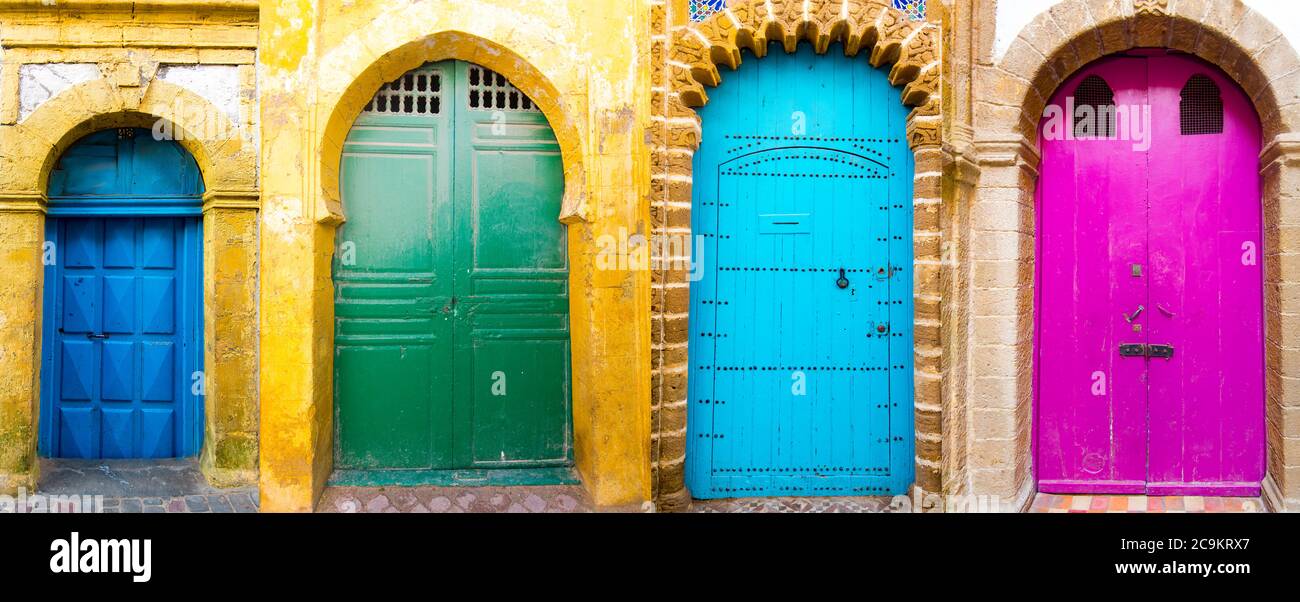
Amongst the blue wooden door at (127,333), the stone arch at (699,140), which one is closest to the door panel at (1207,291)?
the stone arch at (699,140)

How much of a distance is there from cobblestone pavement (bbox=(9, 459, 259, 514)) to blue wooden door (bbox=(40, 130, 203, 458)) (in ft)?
0.49

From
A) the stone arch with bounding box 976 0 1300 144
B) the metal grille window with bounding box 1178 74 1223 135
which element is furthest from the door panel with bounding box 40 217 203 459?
the metal grille window with bounding box 1178 74 1223 135

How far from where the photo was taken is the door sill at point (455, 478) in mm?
5090

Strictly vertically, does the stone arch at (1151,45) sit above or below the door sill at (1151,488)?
above

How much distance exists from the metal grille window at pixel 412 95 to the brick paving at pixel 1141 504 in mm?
4537

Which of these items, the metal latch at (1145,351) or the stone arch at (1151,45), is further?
the metal latch at (1145,351)

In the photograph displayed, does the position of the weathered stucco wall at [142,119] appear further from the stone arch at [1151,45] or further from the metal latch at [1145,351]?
the metal latch at [1145,351]

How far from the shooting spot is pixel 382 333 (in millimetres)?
5148

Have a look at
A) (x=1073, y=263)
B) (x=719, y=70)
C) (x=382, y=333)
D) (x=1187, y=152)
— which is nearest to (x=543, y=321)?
(x=382, y=333)

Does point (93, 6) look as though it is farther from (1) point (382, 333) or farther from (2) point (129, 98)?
(1) point (382, 333)

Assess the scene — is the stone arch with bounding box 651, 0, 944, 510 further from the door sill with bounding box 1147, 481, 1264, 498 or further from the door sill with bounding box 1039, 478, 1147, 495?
the door sill with bounding box 1147, 481, 1264, 498

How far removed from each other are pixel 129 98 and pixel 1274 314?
283 inches

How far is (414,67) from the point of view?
16.6 ft

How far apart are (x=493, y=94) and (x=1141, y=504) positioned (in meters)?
4.81
